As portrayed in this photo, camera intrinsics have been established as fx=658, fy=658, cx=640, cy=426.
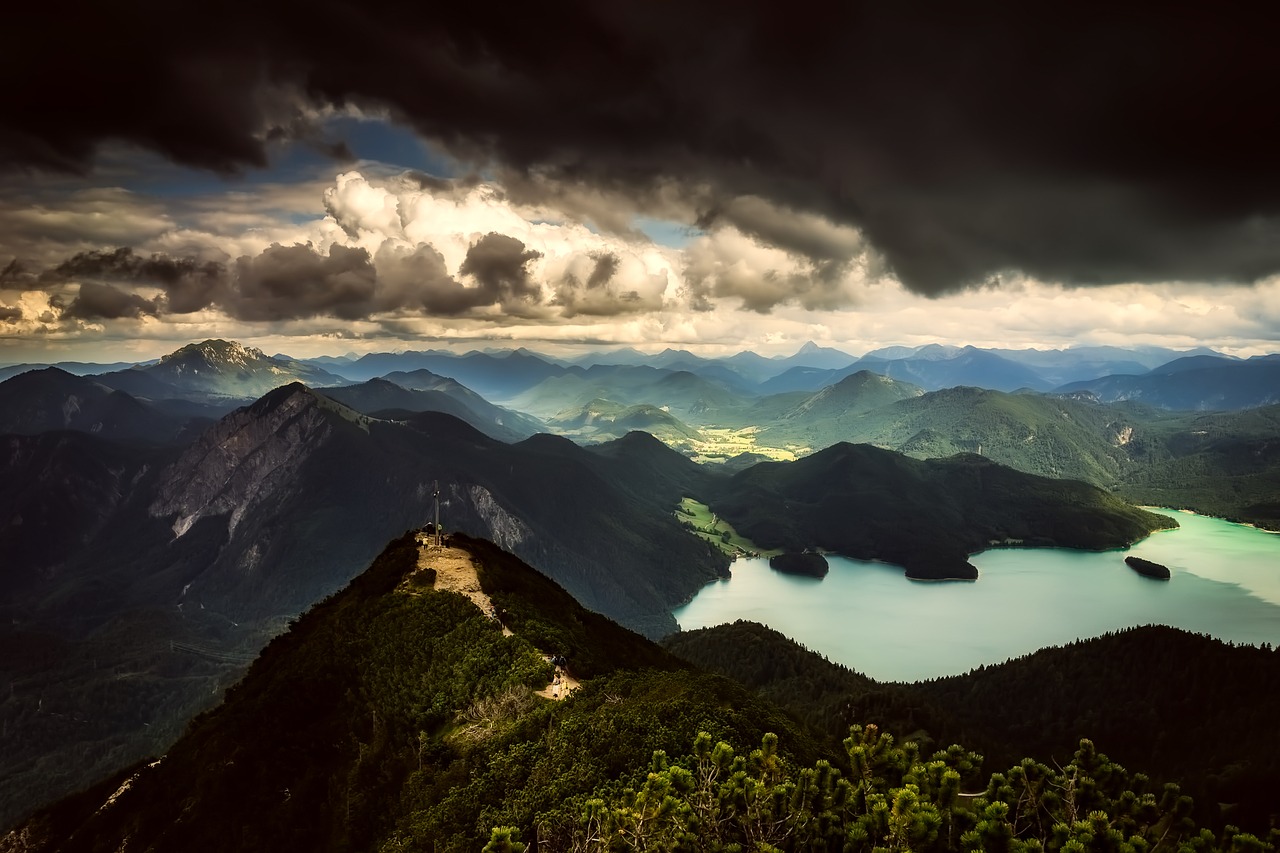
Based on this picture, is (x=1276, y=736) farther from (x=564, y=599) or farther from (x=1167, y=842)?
(x=1167, y=842)

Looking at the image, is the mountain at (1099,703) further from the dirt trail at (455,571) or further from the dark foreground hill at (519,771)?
the dark foreground hill at (519,771)

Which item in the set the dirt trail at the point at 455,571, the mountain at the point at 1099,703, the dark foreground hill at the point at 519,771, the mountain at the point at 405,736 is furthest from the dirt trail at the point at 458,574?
the mountain at the point at 1099,703

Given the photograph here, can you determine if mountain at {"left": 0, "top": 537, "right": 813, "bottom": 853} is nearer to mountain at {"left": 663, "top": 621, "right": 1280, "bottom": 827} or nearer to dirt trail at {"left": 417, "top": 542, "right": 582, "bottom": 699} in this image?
dirt trail at {"left": 417, "top": 542, "right": 582, "bottom": 699}

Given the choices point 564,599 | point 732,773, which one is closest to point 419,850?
point 732,773

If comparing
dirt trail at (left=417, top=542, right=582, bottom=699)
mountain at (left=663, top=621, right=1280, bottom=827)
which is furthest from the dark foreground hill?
mountain at (left=663, top=621, right=1280, bottom=827)

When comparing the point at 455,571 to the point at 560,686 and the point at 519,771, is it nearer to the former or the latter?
the point at 560,686
